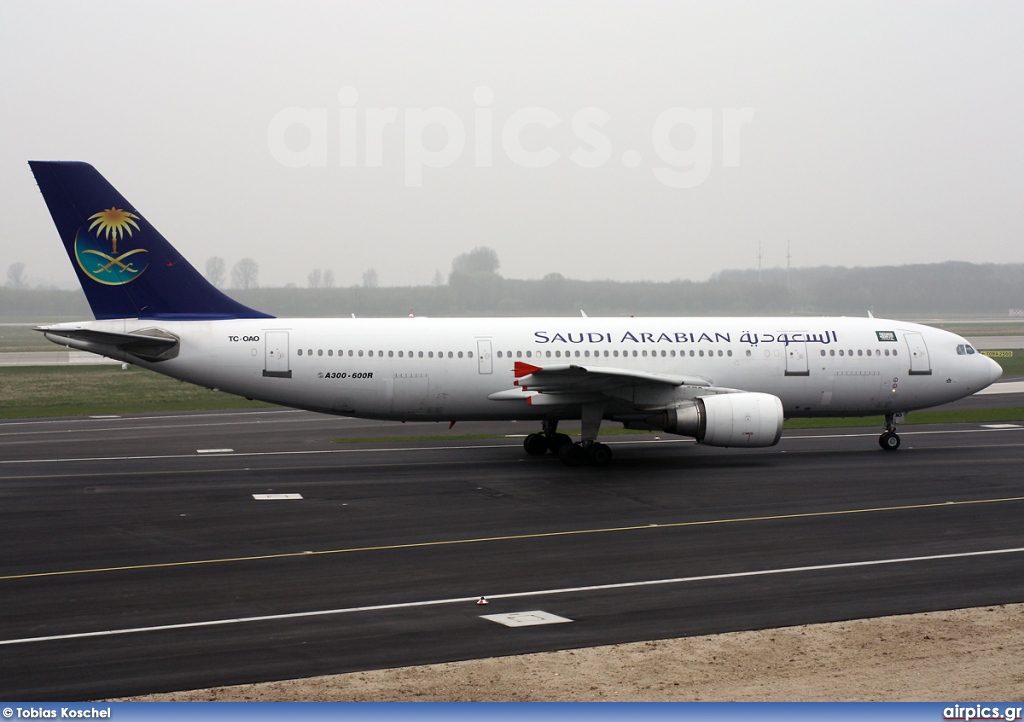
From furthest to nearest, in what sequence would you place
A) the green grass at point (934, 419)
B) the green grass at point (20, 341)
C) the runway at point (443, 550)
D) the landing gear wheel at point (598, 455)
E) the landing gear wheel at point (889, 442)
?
the green grass at point (20, 341)
the green grass at point (934, 419)
the landing gear wheel at point (889, 442)
the landing gear wheel at point (598, 455)
the runway at point (443, 550)

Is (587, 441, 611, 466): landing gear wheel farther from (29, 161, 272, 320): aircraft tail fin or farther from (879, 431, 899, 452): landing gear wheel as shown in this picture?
(29, 161, 272, 320): aircraft tail fin

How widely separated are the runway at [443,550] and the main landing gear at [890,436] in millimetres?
369

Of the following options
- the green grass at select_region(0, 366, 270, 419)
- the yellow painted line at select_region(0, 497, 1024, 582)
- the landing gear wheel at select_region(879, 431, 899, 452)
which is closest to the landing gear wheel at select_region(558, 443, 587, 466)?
the yellow painted line at select_region(0, 497, 1024, 582)

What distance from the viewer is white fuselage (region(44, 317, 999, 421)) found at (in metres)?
28.0

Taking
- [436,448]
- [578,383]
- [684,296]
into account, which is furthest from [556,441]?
[684,296]

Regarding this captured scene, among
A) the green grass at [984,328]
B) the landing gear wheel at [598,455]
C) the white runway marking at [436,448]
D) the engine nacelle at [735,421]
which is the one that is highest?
the green grass at [984,328]

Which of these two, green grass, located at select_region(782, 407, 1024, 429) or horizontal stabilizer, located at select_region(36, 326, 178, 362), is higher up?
horizontal stabilizer, located at select_region(36, 326, 178, 362)

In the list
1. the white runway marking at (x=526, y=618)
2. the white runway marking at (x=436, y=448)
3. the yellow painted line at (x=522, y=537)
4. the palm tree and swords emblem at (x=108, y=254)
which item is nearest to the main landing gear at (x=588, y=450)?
the white runway marking at (x=436, y=448)

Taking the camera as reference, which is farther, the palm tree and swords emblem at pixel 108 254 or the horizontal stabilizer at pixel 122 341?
the palm tree and swords emblem at pixel 108 254

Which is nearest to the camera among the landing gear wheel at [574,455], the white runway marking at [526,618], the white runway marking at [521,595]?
the white runway marking at [521,595]

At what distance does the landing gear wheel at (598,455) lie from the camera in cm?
2852

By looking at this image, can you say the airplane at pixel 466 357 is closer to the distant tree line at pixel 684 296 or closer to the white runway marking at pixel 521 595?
the white runway marking at pixel 521 595

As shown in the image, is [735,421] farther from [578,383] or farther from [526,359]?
[526,359]

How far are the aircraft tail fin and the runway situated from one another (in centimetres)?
444
